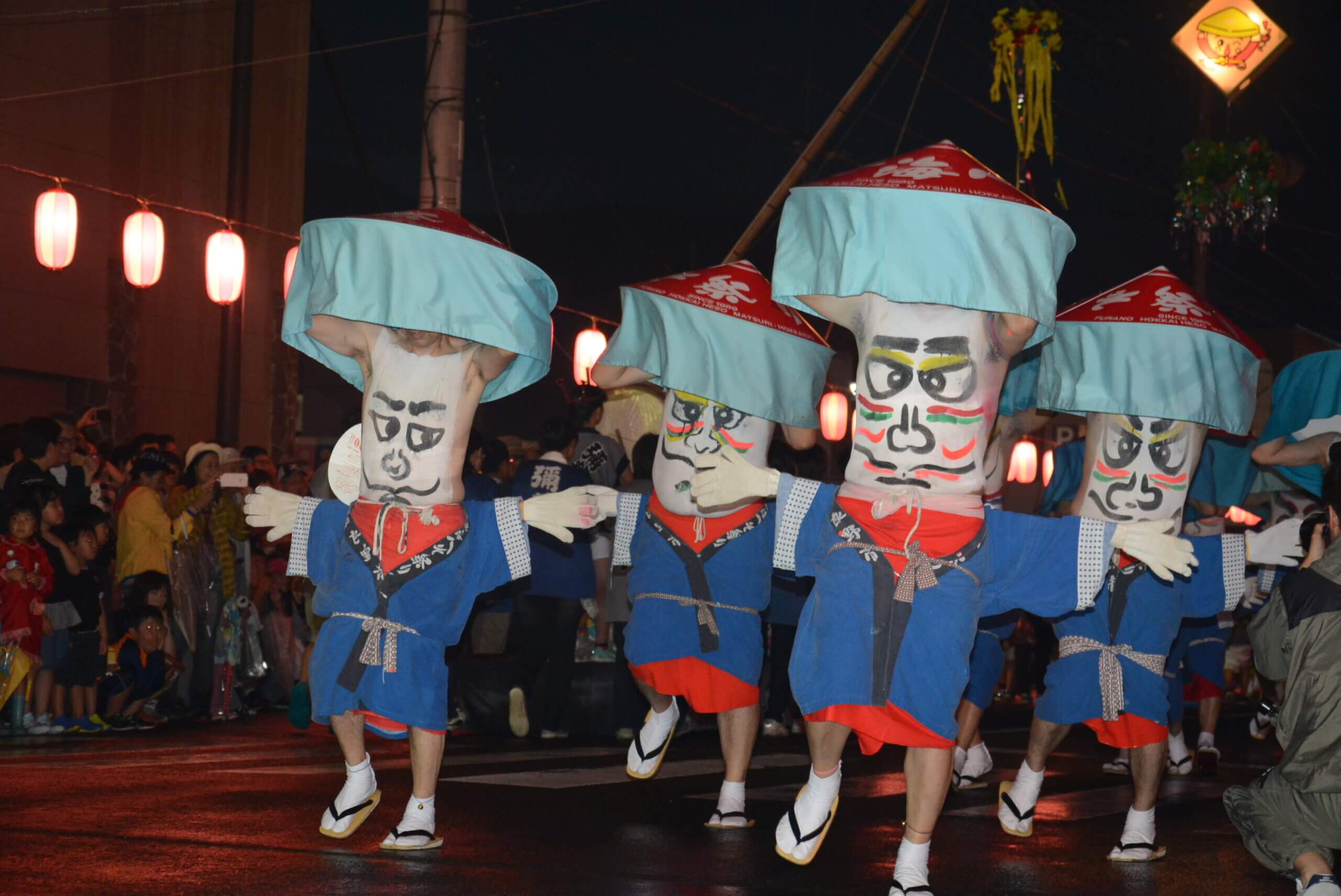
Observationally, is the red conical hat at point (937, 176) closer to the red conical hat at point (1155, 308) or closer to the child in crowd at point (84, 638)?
the red conical hat at point (1155, 308)

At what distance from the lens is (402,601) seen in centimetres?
481

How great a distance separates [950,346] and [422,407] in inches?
70.3

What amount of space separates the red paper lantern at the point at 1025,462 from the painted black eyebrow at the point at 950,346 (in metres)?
16.6

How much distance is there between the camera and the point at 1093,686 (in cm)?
546

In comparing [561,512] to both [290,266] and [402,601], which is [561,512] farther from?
[290,266]

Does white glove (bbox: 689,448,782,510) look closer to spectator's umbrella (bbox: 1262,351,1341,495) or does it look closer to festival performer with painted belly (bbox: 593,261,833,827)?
festival performer with painted belly (bbox: 593,261,833,827)

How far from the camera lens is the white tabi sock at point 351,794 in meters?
4.83

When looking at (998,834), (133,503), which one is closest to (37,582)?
(133,503)

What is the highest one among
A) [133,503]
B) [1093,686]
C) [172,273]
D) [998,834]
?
[172,273]

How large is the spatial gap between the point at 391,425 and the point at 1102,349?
8.90 feet

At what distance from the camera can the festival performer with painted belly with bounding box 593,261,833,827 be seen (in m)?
5.78

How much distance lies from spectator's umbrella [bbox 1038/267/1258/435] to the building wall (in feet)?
33.7

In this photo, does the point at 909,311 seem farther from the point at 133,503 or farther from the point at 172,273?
the point at 172,273

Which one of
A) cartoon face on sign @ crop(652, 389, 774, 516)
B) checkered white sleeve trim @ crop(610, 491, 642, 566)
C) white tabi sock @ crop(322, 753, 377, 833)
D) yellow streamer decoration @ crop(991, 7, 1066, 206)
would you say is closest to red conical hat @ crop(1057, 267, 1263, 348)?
cartoon face on sign @ crop(652, 389, 774, 516)
